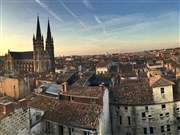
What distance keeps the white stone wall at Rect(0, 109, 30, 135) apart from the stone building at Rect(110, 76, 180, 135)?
15234mm

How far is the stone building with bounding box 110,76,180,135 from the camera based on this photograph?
28.7 m

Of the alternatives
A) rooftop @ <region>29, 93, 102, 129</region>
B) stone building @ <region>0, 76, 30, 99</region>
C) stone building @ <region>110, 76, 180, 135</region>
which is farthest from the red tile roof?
stone building @ <region>0, 76, 30, 99</region>

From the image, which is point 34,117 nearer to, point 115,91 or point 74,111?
point 74,111

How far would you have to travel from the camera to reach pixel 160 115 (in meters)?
28.8

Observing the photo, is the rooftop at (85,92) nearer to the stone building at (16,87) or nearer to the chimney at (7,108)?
the chimney at (7,108)

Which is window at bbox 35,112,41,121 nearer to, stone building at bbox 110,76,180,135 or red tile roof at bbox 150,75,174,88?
stone building at bbox 110,76,180,135

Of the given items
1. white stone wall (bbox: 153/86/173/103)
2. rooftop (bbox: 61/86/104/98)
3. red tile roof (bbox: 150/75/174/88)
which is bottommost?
white stone wall (bbox: 153/86/173/103)

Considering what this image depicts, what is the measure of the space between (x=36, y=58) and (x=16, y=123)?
97.9 m

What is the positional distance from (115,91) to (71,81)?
15.2 meters

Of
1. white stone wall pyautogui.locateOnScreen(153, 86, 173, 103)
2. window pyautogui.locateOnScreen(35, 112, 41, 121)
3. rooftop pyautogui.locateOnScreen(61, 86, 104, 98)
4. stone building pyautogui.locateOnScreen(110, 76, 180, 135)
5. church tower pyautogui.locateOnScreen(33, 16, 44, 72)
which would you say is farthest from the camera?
church tower pyautogui.locateOnScreen(33, 16, 44, 72)

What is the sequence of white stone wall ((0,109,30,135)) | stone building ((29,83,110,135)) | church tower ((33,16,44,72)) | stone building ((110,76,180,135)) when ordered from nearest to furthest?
white stone wall ((0,109,30,135)) < stone building ((29,83,110,135)) < stone building ((110,76,180,135)) < church tower ((33,16,44,72))

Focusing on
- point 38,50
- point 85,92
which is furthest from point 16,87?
point 38,50

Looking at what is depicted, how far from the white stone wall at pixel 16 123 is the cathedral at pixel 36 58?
92448 mm

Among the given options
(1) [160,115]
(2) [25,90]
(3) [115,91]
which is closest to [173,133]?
(1) [160,115]
